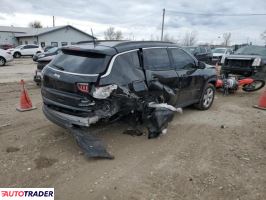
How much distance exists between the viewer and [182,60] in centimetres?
616

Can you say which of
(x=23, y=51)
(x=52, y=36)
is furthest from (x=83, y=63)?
(x=52, y=36)

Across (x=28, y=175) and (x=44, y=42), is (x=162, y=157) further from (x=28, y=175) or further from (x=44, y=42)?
→ (x=44, y=42)

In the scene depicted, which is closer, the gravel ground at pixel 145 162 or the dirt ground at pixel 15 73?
the gravel ground at pixel 145 162

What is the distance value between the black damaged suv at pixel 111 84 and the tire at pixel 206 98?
1512mm

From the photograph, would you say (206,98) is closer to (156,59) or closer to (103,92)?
(156,59)

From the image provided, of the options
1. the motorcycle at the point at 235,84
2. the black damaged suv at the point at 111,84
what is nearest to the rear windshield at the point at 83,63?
the black damaged suv at the point at 111,84

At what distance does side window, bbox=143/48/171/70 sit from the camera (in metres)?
5.14

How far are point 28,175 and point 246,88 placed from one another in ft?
29.2

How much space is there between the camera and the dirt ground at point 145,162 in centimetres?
350

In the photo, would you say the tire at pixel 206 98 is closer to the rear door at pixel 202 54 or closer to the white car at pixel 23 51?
the rear door at pixel 202 54

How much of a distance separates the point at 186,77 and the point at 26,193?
4148 mm

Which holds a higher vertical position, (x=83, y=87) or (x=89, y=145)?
(x=83, y=87)

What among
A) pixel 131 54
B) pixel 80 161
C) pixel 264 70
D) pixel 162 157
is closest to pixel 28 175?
pixel 80 161

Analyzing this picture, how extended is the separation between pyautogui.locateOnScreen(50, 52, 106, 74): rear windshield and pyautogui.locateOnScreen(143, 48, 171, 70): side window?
1080 millimetres
